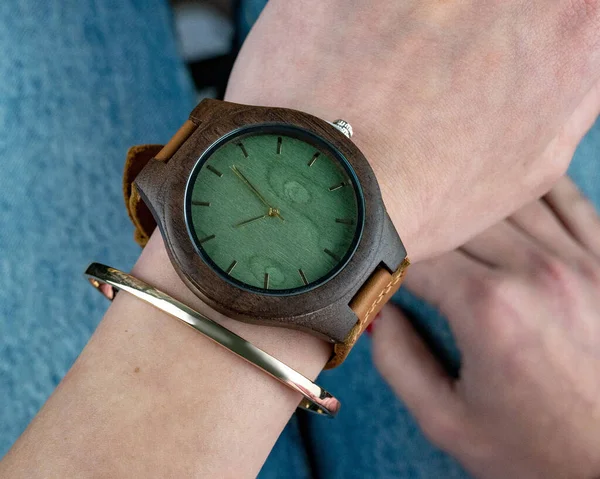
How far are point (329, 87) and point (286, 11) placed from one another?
0.17 m

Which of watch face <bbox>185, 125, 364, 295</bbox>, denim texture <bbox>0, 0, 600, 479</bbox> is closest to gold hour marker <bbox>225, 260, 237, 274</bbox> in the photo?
watch face <bbox>185, 125, 364, 295</bbox>

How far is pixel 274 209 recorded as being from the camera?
2.31 feet

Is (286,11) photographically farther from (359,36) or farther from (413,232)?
(413,232)

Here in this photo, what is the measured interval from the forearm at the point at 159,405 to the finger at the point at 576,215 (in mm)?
809

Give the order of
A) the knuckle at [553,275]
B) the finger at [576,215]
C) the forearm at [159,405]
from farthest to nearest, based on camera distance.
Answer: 1. the finger at [576,215]
2. the knuckle at [553,275]
3. the forearm at [159,405]

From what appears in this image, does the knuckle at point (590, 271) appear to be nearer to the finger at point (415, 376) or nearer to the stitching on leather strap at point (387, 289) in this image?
the finger at point (415, 376)

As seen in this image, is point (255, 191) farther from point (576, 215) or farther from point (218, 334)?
point (576, 215)

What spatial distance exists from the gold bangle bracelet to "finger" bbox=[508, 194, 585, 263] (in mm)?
733

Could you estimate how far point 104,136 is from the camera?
1.10 m

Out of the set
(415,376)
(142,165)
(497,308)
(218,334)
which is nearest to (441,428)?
(415,376)

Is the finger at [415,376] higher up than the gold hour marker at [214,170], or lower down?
lower down

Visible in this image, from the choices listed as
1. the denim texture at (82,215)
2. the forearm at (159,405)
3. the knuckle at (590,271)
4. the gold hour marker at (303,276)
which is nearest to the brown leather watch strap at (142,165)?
the forearm at (159,405)

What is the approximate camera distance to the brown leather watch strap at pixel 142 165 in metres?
0.72

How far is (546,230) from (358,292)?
0.72 metres
